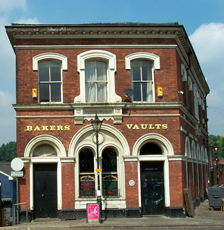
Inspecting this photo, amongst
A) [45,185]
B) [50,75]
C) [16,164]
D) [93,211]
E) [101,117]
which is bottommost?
[93,211]

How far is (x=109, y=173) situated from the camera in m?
19.8

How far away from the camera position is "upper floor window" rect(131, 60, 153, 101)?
20594 mm

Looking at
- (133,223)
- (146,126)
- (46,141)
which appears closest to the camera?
(133,223)

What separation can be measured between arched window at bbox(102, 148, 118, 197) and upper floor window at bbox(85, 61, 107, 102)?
274 centimetres

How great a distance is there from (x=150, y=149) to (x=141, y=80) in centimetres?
362

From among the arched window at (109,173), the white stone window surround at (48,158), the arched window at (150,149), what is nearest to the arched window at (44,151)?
the white stone window surround at (48,158)

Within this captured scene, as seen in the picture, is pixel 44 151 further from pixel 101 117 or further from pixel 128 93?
pixel 128 93

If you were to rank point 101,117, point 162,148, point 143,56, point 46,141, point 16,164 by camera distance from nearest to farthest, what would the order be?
point 16,164 < point 46,141 < point 101,117 < point 162,148 < point 143,56

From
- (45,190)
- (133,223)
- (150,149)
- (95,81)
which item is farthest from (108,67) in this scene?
(133,223)

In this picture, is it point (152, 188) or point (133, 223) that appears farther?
point (152, 188)

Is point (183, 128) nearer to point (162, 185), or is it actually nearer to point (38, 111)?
point (162, 185)

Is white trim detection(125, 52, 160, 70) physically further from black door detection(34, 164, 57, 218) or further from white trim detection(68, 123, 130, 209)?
black door detection(34, 164, 57, 218)

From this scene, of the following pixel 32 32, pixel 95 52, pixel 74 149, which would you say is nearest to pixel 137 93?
pixel 95 52

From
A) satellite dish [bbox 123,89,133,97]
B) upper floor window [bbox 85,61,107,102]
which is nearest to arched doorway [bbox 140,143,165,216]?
satellite dish [bbox 123,89,133,97]
